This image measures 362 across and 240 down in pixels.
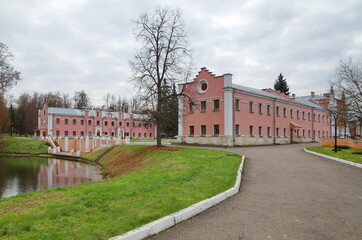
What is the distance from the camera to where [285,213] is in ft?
21.9

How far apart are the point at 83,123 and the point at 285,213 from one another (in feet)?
224

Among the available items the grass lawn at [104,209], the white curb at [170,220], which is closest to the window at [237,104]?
the grass lawn at [104,209]

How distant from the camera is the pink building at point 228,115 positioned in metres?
31.3

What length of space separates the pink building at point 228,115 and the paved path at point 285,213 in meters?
18.1

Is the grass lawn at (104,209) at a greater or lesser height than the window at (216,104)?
lesser

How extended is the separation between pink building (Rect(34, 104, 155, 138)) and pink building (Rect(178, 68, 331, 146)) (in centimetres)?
2887

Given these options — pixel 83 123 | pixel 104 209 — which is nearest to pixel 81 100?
pixel 83 123

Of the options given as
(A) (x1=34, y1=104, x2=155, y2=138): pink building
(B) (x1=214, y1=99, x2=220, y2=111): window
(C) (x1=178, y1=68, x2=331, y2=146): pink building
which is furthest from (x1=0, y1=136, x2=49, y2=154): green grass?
(B) (x1=214, y1=99, x2=220, y2=111): window

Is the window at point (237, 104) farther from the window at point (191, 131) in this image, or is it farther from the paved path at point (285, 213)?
the paved path at point (285, 213)

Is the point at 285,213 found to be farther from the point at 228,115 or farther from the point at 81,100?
the point at 81,100

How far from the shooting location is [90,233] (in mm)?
4887

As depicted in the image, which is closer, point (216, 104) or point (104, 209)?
point (104, 209)

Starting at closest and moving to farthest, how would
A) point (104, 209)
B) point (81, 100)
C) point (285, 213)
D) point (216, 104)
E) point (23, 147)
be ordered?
point (104, 209) → point (285, 213) → point (216, 104) → point (23, 147) → point (81, 100)

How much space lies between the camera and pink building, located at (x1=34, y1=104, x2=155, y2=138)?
64625 mm
